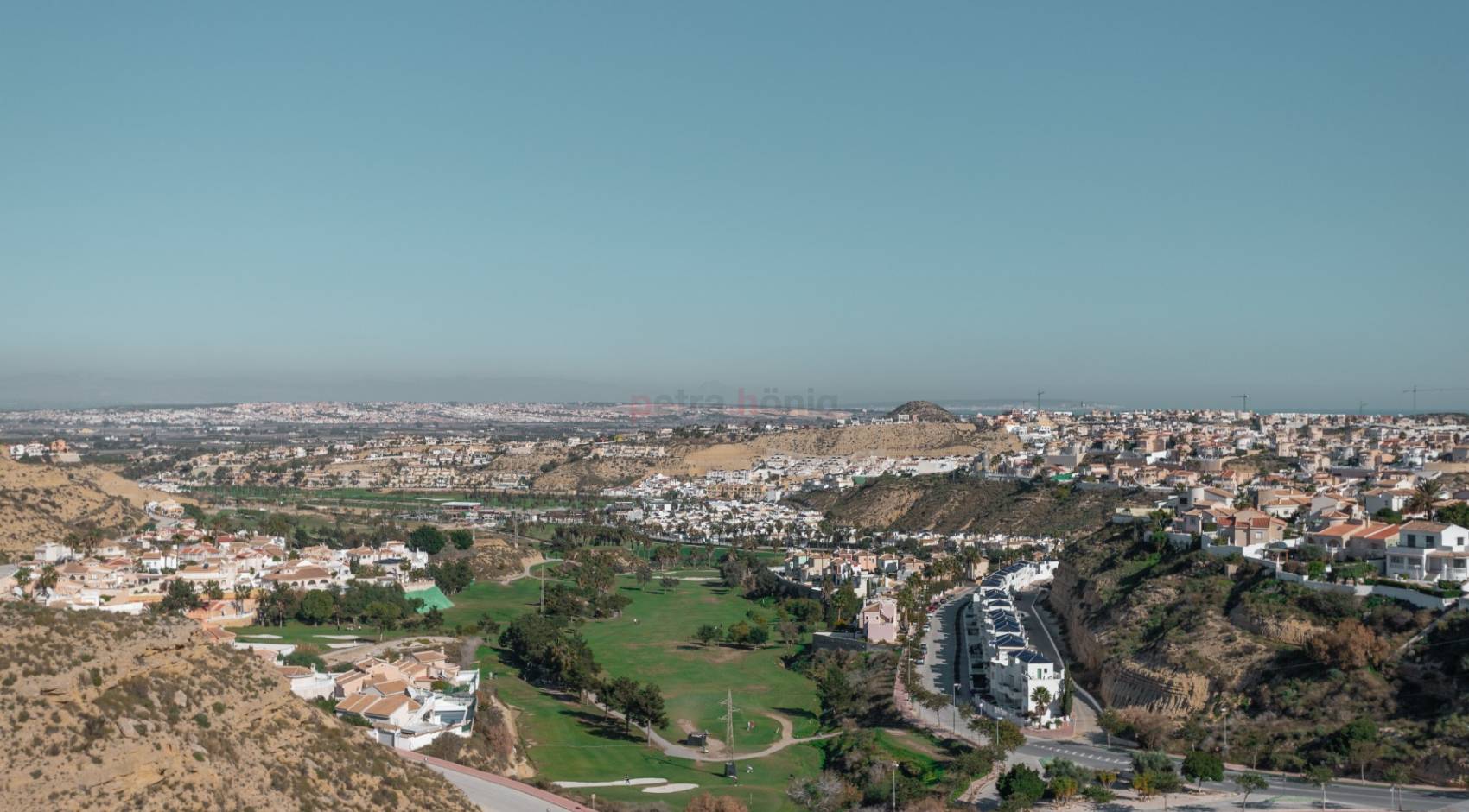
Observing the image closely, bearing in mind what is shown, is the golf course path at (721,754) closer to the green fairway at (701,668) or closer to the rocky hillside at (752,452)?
the green fairway at (701,668)

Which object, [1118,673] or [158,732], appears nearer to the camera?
[158,732]

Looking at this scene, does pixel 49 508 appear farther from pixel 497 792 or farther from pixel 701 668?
pixel 497 792

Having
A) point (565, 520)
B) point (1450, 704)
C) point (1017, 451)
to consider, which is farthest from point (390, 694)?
point (1017, 451)

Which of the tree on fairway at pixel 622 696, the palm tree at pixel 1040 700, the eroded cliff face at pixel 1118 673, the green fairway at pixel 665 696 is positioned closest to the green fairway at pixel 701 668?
the green fairway at pixel 665 696

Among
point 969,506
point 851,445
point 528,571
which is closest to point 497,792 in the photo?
point 528,571

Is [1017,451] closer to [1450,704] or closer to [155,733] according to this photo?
[1450,704]

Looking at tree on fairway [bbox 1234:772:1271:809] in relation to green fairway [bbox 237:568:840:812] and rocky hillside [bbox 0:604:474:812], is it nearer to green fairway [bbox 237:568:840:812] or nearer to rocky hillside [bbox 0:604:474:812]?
green fairway [bbox 237:568:840:812]
